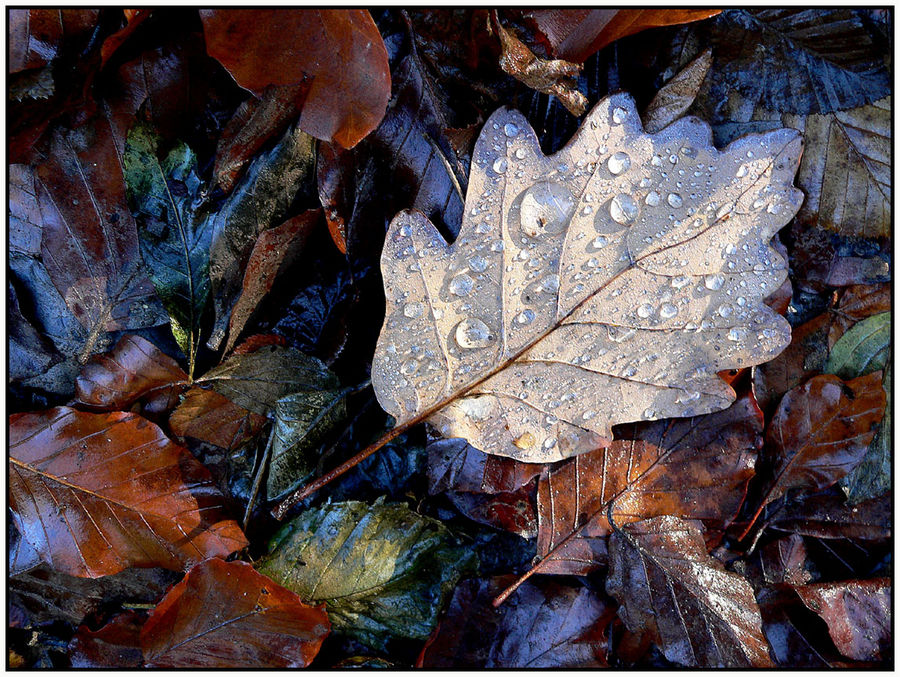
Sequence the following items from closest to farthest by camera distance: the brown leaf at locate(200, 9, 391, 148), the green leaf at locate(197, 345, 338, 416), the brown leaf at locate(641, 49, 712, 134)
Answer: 1. the brown leaf at locate(200, 9, 391, 148)
2. the brown leaf at locate(641, 49, 712, 134)
3. the green leaf at locate(197, 345, 338, 416)

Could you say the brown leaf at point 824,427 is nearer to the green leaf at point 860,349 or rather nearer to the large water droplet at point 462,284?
the green leaf at point 860,349

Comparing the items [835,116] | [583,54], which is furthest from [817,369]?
[583,54]

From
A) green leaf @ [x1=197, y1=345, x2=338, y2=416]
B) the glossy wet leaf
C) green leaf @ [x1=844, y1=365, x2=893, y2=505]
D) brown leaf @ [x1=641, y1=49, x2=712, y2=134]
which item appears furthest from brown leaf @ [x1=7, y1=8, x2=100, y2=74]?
green leaf @ [x1=844, y1=365, x2=893, y2=505]

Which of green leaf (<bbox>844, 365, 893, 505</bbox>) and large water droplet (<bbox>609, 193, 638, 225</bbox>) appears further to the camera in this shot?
green leaf (<bbox>844, 365, 893, 505</bbox>)

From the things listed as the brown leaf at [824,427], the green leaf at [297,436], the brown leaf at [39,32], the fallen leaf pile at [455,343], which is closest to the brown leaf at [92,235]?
the fallen leaf pile at [455,343]

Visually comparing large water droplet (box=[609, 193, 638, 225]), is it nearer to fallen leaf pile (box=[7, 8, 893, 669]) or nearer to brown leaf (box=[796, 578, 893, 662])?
fallen leaf pile (box=[7, 8, 893, 669])
